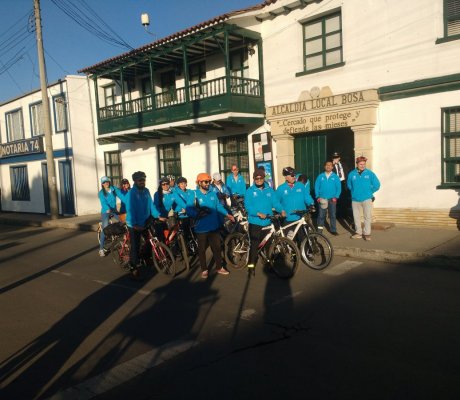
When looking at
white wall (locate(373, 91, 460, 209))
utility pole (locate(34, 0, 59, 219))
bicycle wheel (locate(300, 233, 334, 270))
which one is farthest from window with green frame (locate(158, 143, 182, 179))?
bicycle wheel (locate(300, 233, 334, 270))

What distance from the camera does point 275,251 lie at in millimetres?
7246

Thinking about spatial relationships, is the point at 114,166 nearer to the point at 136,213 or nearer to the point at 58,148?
the point at 58,148

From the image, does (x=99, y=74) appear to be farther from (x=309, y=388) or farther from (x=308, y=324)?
(x=309, y=388)

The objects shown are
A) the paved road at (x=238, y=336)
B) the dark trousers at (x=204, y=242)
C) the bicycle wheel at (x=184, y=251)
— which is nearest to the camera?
the paved road at (x=238, y=336)

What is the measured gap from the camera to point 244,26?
13.6m

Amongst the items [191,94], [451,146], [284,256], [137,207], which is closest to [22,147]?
[191,94]

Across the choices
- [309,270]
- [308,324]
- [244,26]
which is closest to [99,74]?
[244,26]

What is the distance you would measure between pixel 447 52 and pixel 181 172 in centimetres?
1017

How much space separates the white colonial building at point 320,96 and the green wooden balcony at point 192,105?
0.05 meters

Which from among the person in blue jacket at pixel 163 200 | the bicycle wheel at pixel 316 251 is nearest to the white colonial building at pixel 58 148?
the person in blue jacket at pixel 163 200

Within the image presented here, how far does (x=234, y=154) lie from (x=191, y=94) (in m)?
3.01

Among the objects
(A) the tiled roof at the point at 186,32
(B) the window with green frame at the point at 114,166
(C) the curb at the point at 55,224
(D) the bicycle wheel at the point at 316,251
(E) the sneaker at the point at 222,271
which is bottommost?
(C) the curb at the point at 55,224

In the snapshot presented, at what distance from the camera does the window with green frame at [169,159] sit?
56.5 feet

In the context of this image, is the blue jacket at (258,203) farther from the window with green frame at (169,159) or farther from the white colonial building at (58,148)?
the white colonial building at (58,148)
